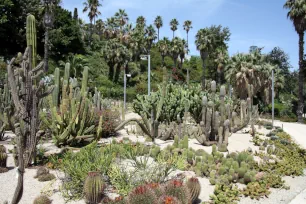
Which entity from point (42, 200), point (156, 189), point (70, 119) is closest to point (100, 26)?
point (70, 119)

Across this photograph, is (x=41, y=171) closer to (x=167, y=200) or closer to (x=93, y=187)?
(x=93, y=187)

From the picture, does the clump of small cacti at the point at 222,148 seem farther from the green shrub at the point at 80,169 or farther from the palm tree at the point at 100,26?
the palm tree at the point at 100,26

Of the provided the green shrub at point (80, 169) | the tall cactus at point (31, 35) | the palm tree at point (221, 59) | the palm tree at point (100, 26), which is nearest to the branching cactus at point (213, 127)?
the green shrub at point (80, 169)

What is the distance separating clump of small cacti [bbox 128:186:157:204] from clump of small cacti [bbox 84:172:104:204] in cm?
109

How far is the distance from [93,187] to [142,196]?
1314 mm

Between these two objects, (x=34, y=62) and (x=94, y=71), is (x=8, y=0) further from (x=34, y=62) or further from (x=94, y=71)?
(x=34, y=62)

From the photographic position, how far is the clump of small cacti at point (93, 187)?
5992 millimetres

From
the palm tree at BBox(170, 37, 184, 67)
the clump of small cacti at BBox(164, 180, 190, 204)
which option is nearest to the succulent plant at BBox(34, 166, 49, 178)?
the clump of small cacti at BBox(164, 180, 190, 204)

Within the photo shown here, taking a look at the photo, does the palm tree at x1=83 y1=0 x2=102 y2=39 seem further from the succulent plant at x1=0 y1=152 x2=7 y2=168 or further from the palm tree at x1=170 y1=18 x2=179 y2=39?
the succulent plant at x1=0 y1=152 x2=7 y2=168

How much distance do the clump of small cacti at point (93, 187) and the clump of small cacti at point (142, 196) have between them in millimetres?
1087

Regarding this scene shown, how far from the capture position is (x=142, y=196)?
5.09 meters

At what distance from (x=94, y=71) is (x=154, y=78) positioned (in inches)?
384

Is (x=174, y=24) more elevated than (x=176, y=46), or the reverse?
(x=174, y=24)

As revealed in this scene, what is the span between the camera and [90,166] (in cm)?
661
